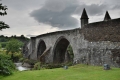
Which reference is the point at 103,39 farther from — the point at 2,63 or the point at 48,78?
the point at 2,63

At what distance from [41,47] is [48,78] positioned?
37084 mm

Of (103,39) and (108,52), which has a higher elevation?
(103,39)

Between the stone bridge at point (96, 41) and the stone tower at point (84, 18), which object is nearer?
the stone bridge at point (96, 41)

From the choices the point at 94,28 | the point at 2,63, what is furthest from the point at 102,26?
the point at 2,63

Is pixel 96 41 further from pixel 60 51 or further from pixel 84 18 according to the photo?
pixel 60 51

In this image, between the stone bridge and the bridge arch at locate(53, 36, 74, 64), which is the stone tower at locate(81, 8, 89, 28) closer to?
the stone bridge

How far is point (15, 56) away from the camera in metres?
59.5

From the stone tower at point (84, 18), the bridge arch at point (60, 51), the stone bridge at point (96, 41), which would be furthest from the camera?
the bridge arch at point (60, 51)

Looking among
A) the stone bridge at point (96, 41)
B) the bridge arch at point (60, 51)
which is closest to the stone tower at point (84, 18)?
the stone bridge at point (96, 41)

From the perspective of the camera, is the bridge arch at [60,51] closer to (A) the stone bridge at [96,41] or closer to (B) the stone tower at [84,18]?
(A) the stone bridge at [96,41]

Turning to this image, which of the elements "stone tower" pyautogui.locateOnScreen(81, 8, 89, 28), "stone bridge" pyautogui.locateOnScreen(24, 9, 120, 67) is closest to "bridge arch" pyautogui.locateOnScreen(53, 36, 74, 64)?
"stone bridge" pyautogui.locateOnScreen(24, 9, 120, 67)

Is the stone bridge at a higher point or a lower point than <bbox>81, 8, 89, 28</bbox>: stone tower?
lower

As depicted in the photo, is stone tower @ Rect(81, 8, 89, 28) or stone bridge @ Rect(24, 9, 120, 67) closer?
stone bridge @ Rect(24, 9, 120, 67)

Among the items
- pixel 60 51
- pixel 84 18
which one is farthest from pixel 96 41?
pixel 60 51
